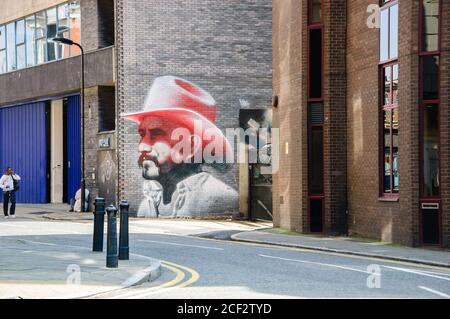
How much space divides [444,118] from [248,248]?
5.16 metres

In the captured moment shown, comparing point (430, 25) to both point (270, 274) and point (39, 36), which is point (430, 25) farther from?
point (39, 36)

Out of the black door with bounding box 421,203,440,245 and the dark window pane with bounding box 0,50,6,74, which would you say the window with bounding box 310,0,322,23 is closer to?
the black door with bounding box 421,203,440,245

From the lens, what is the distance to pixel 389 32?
2386 centimetres

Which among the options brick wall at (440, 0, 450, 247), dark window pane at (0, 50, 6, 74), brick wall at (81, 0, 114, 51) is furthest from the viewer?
dark window pane at (0, 50, 6, 74)

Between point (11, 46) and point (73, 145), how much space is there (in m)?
7.02

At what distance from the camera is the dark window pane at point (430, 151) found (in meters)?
22.0

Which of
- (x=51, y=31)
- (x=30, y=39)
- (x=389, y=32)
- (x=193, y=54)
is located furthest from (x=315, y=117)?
(x=30, y=39)

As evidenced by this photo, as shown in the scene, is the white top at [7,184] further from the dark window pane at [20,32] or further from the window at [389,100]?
the window at [389,100]

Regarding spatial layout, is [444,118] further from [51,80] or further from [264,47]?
[51,80]

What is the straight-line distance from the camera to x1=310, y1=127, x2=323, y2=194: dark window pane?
1061 inches

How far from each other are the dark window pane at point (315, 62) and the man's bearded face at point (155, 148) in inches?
414

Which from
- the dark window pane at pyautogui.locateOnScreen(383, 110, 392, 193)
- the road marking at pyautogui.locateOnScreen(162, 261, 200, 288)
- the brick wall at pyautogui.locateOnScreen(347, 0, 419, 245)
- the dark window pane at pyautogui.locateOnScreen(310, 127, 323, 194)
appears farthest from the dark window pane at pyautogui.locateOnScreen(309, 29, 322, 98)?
the road marking at pyautogui.locateOnScreen(162, 261, 200, 288)

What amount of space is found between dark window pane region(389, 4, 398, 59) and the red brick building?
0.08 feet

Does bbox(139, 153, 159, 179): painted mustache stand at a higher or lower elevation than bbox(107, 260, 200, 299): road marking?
higher
